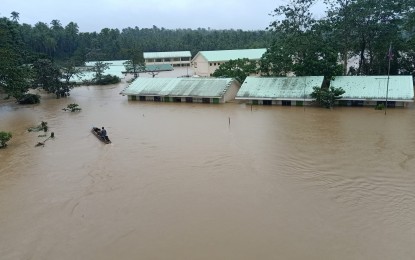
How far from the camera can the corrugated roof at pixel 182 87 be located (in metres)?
29.6

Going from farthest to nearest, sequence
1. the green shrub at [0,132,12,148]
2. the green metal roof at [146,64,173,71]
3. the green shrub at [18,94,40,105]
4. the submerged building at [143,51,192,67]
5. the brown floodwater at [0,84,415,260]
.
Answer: the submerged building at [143,51,192,67]
the green metal roof at [146,64,173,71]
the green shrub at [18,94,40,105]
the green shrub at [0,132,12,148]
the brown floodwater at [0,84,415,260]

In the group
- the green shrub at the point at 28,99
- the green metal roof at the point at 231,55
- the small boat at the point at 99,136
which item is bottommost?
the small boat at the point at 99,136

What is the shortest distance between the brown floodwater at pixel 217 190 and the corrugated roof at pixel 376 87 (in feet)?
6.79

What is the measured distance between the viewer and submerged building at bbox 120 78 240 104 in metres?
29.5

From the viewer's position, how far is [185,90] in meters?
30.6

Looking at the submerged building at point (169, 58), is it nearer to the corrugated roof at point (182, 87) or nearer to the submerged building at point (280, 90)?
the corrugated roof at point (182, 87)

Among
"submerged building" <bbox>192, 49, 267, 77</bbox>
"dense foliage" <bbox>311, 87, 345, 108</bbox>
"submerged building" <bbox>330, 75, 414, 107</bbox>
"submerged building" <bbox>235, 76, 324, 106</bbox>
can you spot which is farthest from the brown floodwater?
"submerged building" <bbox>192, 49, 267, 77</bbox>

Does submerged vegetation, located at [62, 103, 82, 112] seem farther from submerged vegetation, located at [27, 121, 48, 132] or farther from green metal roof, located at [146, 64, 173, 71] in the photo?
green metal roof, located at [146, 64, 173, 71]

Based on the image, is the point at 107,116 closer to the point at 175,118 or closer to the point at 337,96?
the point at 175,118

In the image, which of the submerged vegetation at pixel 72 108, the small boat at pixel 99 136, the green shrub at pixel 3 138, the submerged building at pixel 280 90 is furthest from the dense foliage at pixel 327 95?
the green shrub at pixel 3 138

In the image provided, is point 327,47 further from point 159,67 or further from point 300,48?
point 159,67

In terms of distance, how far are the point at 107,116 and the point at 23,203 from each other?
1468 cm

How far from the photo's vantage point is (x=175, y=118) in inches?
979

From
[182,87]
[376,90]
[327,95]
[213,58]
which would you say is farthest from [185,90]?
[213,58]
